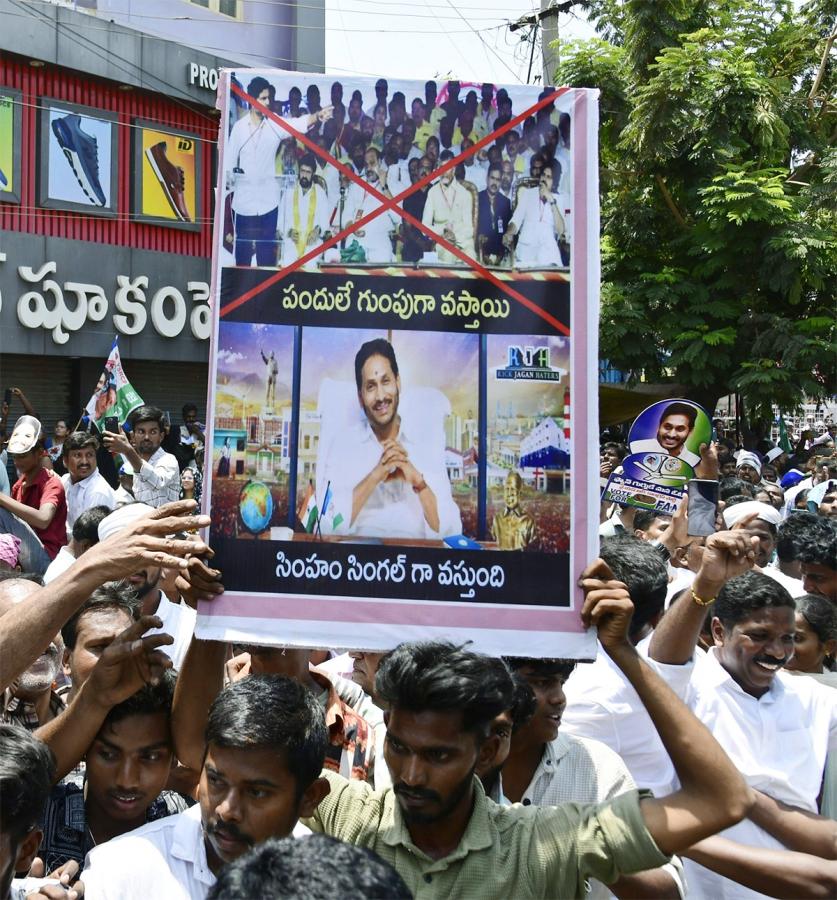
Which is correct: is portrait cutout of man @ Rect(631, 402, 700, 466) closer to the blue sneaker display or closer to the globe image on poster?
the globe image on poster

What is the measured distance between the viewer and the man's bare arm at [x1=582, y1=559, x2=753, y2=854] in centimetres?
215

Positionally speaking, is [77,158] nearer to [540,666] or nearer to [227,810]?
[540,666]

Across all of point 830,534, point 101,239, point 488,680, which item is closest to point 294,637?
point 488,680

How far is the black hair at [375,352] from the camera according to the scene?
2.49 m

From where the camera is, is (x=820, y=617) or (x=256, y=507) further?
(x=820, y=617)

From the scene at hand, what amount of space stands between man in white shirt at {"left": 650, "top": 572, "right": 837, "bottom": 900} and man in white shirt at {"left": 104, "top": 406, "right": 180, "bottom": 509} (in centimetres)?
462

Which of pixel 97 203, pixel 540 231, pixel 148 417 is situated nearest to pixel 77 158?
pixel 97 203

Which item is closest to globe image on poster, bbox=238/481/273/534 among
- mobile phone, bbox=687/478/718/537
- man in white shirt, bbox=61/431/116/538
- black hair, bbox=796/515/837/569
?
mobile phone, bbox=687/478/718/537

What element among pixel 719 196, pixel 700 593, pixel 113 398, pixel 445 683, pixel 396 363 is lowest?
pixel 445 683

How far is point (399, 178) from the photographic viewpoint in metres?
2.52

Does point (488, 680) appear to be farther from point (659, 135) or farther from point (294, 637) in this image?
point (659, 135)

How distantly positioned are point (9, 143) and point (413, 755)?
16021 millimetres

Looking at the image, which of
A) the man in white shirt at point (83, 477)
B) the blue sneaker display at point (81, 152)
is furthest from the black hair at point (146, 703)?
the blue sneaker display at point (81, 152)

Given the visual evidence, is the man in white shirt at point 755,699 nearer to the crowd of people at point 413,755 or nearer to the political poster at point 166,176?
the crowd of people at point 413,755
